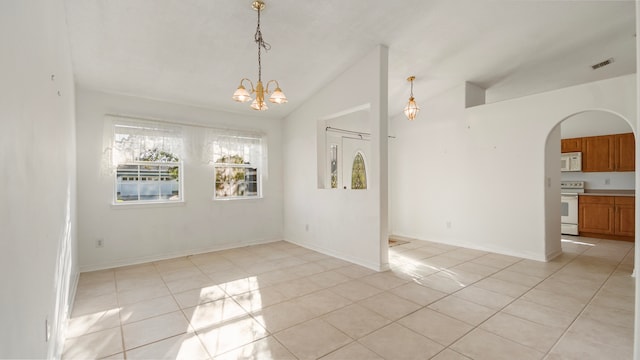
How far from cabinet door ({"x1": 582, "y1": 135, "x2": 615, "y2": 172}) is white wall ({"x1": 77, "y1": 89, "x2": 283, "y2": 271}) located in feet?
22.2

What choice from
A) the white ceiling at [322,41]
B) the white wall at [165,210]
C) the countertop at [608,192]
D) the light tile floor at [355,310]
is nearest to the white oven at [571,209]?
the countertop at [608,192]

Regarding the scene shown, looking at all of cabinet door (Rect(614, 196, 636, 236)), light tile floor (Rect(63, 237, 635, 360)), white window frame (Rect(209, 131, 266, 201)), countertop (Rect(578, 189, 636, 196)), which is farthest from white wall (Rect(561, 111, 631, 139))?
white window frame (Rect(209, 131, 266, 201))

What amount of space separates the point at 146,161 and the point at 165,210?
840 mm

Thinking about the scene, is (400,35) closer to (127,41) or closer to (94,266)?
(127,41)

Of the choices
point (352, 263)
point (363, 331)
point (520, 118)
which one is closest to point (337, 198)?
point (352, 263)

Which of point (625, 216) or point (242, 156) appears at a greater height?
point (242, 156)

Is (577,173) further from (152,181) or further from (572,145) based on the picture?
(152,181)

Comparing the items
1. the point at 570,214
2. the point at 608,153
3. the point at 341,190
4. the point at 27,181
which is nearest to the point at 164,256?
the point at 341,190

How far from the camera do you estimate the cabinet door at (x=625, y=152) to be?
5.73m

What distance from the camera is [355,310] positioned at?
2.83 meters

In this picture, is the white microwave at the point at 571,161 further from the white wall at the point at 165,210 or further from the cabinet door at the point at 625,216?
the white wall at the point at 165,210

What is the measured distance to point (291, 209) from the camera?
5867 millimetres

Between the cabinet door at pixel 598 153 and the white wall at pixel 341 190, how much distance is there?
5364 millimetres

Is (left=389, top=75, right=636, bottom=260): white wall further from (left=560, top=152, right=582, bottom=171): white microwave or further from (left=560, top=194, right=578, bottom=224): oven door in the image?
(left=560, top=152, right=582, bottom=171): white microwave
